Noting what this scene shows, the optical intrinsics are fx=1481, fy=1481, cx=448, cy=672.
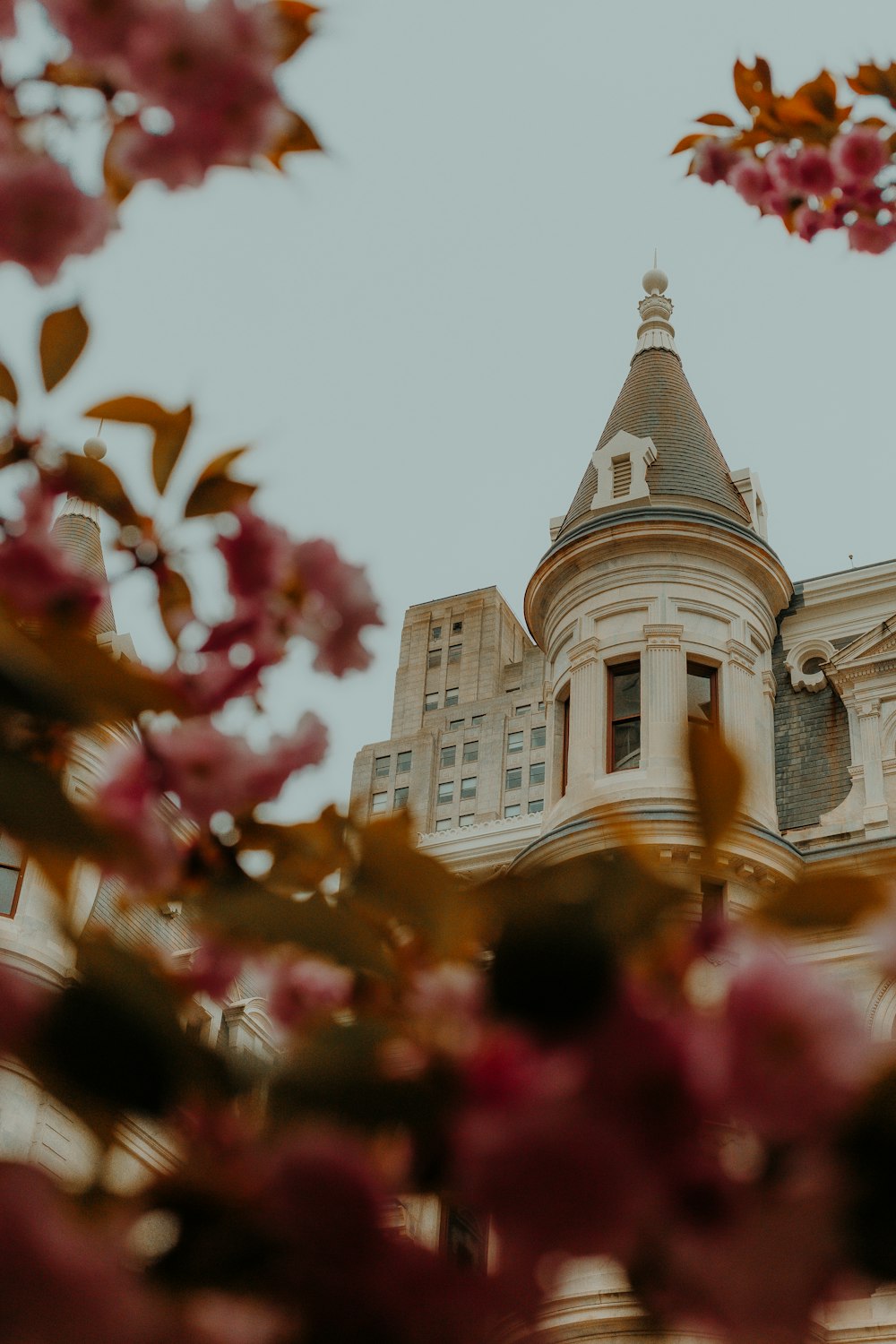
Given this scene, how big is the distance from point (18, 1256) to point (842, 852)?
1369 centimetres

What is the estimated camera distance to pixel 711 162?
5.30m

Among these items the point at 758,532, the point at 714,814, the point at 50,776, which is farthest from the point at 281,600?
the point at 758,532

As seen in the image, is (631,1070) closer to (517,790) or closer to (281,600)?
(281,600)

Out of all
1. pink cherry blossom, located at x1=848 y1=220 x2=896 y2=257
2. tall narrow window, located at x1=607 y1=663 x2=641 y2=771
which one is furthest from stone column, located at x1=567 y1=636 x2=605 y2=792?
pink cherry blossom, located at x1=848 y1=220 x2=896 y2=257

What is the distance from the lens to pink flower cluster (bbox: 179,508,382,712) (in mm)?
2211

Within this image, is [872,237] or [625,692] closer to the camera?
[872,237]

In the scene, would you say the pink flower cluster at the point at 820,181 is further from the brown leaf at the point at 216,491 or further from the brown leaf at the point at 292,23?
the brown leaf at the point at 216,491

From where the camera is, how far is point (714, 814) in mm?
1296

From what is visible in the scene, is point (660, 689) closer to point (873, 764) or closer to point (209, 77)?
point (873, 764)

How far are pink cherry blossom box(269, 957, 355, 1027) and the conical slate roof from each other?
14.9 metres

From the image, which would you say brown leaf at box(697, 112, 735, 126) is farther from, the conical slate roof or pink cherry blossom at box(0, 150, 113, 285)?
the conical slate roof

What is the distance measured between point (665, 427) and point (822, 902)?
1696cm

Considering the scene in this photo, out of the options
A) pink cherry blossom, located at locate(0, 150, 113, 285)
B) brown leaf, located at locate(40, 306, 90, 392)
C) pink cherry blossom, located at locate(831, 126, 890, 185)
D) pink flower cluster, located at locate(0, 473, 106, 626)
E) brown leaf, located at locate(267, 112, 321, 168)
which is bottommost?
pink flower cluster, located at locate(0, 473, 106, 626)

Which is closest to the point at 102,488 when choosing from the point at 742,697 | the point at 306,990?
the point at 306,990
